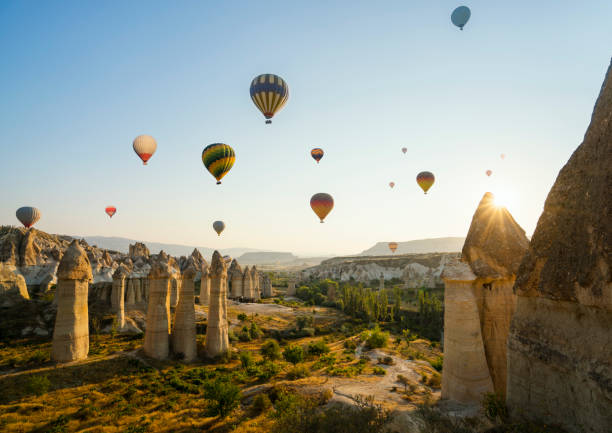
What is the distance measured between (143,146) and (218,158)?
8965 mm

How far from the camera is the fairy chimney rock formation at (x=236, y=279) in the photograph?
5062 centimetres

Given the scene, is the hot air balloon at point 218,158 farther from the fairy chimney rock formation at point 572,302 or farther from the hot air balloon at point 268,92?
the fairy chimney rock formation at point 572,302

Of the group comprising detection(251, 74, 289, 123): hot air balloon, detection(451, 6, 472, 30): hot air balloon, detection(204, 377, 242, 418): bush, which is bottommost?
detection(204, 377, 242, 418): bush

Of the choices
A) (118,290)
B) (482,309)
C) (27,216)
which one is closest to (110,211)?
(27,216)

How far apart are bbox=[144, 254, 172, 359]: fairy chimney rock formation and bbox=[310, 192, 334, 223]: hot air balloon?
2044 cm

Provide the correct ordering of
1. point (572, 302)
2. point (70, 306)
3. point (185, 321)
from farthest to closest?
point (185, 321) → point (70, 306) → point (572, 302)

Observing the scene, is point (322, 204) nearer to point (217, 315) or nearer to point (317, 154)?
point (317, 154)

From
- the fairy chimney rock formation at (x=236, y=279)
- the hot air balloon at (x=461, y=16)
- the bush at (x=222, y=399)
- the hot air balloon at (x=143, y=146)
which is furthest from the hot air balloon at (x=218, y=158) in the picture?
the hot air balloon at (x=461, y=16)

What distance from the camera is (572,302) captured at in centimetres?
805

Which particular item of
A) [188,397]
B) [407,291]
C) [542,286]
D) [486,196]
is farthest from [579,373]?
[407,291]

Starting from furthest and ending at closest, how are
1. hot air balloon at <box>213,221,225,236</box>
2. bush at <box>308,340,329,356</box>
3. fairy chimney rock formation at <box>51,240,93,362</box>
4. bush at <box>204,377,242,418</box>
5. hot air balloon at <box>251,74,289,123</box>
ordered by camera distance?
hot air balloon at <box>213,221,225,236</box>
hot air balloon at <box>251,74,289,123</box>
bush at <box>308,340,329,356</box>
fairy chimney rock formation at <box>51,240,93,362</box>
bush at <box>204,377,242,418</box>

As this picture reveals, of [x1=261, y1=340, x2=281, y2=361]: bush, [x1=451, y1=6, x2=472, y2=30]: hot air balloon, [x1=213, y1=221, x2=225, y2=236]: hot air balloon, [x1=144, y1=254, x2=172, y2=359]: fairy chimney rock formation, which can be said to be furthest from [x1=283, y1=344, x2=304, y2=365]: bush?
[x1=213, y1=221, x2=225, y2=236]: hot air balloon

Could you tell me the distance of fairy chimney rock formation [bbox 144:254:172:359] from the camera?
2181 centimetres

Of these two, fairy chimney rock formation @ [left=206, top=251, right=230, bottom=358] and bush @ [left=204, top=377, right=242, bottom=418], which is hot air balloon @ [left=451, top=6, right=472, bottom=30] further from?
bush @ [left=204, top=377, right=242, bottom=418]
